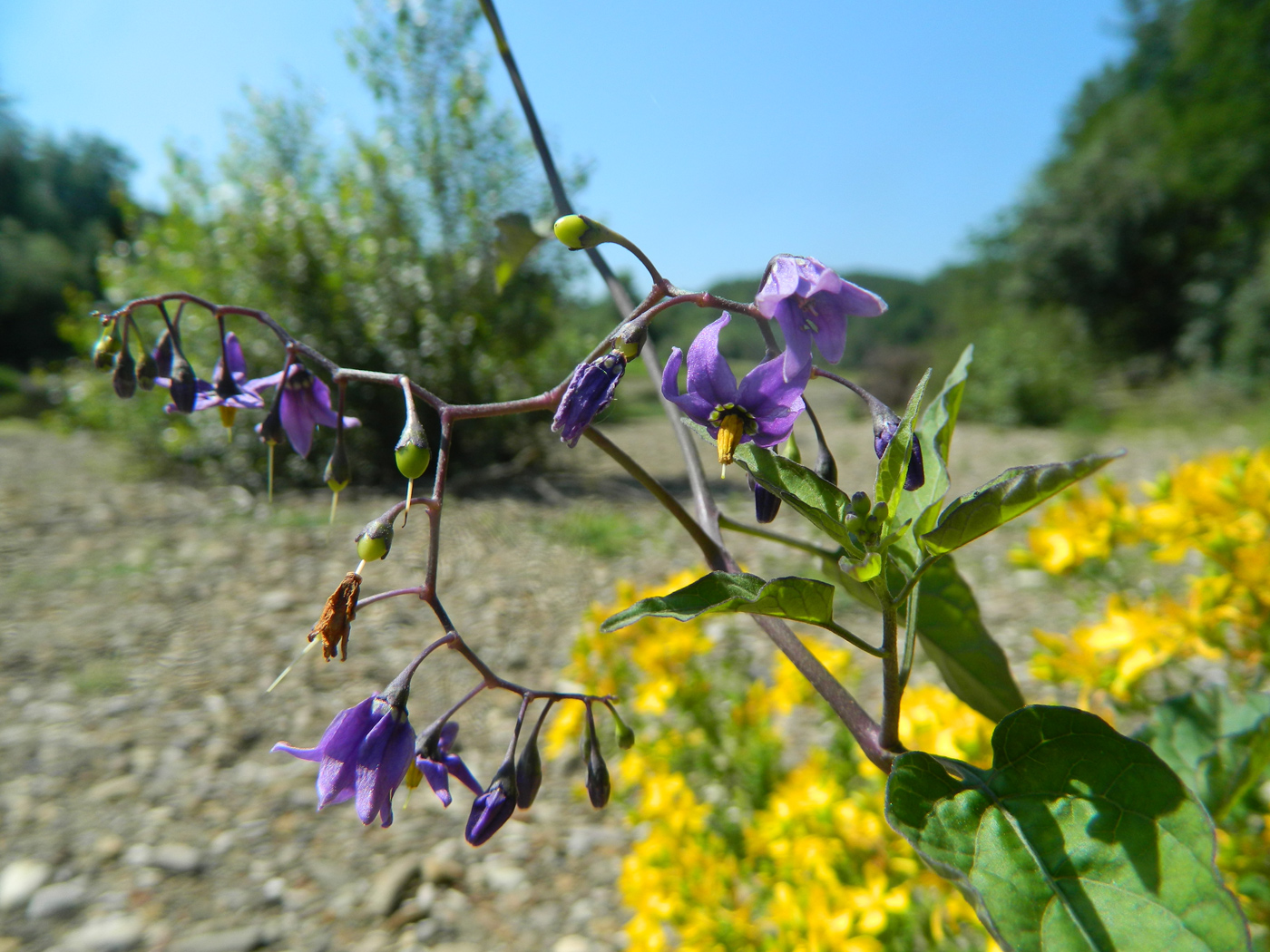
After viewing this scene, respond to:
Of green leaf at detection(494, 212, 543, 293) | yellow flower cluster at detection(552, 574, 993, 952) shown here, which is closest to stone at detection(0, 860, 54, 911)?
yellow flower cluster at detection(552, 574, 993, 952)

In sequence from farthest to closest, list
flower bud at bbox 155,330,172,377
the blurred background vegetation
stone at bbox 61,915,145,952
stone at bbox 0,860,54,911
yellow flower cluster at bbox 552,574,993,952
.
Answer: the blurred background vegetation, stone at bbox 0,860,54,911, stone at bbox 61,915,145,952, yellow flower cluster at bbox 552,574,993,952, flower bud at bbox 155,330,172,377

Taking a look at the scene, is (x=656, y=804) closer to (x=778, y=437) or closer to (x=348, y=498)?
(x=778, y=437)

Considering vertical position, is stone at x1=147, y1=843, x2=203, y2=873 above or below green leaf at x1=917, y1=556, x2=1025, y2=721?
below

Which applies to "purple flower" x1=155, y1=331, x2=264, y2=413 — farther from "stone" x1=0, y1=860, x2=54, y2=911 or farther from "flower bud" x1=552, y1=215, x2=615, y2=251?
"stone" x1=0, y1=860, x2=54, y2=911

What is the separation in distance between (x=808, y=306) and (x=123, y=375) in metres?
0.70

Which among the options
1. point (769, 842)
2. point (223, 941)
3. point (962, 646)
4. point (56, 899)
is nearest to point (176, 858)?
point (56, 899)

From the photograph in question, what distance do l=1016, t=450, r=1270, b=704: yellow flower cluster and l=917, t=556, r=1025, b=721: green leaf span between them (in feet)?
2.34

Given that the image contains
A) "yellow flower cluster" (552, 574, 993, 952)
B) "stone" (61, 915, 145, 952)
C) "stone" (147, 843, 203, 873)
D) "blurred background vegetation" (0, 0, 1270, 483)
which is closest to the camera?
"yellow flower cluster" (552, 574, 993, 952)

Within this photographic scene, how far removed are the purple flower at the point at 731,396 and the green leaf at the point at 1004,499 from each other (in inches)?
4.3

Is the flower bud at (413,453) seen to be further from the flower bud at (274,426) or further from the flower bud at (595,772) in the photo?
the flower bud at (595,772)

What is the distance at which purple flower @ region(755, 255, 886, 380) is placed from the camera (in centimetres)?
48

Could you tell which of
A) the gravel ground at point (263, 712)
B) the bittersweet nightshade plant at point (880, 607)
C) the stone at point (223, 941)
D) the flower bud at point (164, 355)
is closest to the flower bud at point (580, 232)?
the bittersweet nightshade plant at point (880, 607)

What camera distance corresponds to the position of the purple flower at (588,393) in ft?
1.64

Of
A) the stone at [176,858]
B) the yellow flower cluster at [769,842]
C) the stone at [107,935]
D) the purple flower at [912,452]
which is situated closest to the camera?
the purple flower at [912,452]
